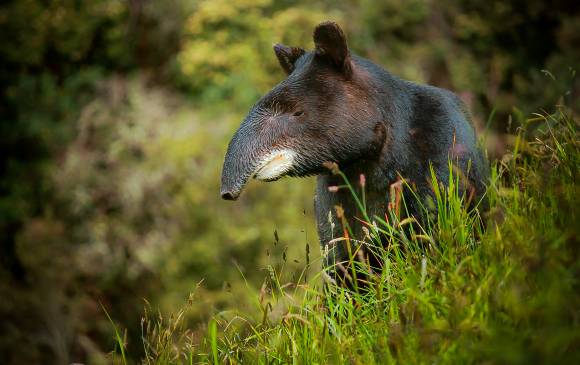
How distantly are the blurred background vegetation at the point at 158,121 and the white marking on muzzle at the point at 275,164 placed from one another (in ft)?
27.3

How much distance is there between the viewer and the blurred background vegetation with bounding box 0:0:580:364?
565 inches

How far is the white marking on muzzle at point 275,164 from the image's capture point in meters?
3.16

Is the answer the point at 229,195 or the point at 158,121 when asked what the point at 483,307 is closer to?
the point at 229,195

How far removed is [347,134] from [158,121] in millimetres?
14014

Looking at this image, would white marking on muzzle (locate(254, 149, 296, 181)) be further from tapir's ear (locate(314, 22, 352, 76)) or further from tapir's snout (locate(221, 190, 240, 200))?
tapir's ear (locate(314, 22, 352, 76))

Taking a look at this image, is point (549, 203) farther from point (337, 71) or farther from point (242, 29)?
point (242, 29)

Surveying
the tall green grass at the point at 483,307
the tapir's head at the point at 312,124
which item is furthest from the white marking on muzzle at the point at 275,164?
the tall green grass at the point at 483,307

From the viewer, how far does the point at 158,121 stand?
16.8 metres

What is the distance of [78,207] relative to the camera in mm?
16391

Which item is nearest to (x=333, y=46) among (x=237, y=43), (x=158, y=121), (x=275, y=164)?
(x=275, y=164)

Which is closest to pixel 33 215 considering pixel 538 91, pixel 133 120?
pixel 133 120

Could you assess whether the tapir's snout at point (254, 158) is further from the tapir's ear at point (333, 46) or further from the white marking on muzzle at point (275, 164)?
the tapir's ear at point (333, 46)

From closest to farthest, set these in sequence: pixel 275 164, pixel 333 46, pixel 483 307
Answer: pixel 483 307
pixel 275 164
pixel 333 46

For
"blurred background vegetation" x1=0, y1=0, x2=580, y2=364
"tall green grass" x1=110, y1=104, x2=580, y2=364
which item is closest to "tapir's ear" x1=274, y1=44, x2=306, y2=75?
"tall green grass" x1=110, y1=104, x2=580, y2=364
